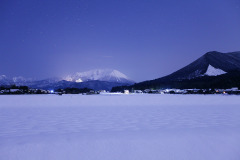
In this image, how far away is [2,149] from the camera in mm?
5176

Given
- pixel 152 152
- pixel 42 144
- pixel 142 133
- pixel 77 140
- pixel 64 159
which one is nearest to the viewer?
pixel 64 159

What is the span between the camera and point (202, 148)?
17.6 feet

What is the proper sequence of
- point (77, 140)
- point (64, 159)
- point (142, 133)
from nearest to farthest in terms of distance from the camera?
point (64, 159)
point (77, 140)
point (142, 133)

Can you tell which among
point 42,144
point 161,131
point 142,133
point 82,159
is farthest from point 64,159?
point 161,131

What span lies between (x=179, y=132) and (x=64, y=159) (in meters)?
3.69

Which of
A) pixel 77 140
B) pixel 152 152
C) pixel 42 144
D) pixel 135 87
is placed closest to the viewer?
pixel 152 152

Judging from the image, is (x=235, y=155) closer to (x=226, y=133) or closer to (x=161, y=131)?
(x=226, y=133)

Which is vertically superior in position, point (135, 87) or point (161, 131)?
point (135, 87)

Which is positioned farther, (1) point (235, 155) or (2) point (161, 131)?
(2) point (161, 131)

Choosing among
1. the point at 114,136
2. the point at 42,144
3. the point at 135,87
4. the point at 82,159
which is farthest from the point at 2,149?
the point at 135,87

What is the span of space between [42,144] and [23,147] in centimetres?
44

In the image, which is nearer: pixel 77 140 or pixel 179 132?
pixel 77 140

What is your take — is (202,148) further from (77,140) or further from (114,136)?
(77,140)

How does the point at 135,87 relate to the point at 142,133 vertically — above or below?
above
